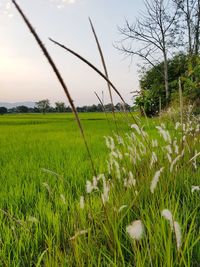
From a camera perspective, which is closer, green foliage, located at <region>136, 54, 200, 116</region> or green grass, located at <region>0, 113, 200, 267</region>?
green grass, located at <region>0, 113, 200, 267</region>

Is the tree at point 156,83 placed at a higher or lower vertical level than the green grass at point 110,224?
higher

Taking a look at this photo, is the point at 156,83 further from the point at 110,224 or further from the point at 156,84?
the point at 110,224

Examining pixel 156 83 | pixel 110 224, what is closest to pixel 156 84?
pixel 156 83

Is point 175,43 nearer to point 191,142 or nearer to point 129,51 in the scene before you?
point 129,51

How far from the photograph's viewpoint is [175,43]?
32.9 metres

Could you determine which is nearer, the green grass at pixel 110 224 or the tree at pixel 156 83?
the green grass at pixel 110 224

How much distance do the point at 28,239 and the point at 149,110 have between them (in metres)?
31.3

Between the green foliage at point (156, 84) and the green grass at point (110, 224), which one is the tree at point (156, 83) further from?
the green grass at point (110, 224)

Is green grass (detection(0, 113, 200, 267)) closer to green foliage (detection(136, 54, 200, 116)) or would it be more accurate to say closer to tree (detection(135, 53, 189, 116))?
green foliage (detection(136, 54, 200, 116))

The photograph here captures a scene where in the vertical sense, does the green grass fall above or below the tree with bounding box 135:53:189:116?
below

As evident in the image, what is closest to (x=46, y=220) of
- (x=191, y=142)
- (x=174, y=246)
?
(x=174, y=246)

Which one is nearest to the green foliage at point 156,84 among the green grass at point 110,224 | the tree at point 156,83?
the tree at point 156,83

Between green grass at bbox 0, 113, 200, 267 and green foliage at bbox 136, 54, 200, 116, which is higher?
green foliage at bbox 136, 54, 200, 116

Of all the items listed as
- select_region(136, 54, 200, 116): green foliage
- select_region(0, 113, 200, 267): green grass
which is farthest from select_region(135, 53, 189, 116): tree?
select_region(0, 113, 200, 267): green grass
